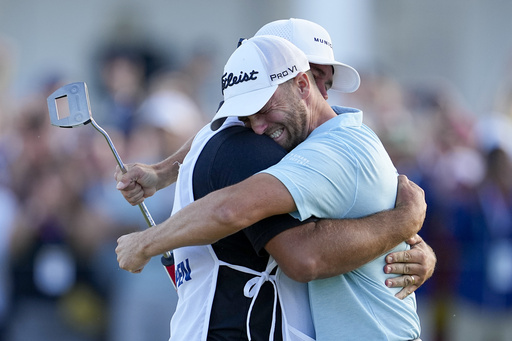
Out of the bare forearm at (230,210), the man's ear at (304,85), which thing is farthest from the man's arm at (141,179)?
the man's ear at (304,85)

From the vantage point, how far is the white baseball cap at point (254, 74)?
12.0 feet

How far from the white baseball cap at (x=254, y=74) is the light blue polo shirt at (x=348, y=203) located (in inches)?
11.0

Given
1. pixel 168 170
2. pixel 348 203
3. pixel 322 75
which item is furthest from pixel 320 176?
pixel 168 170

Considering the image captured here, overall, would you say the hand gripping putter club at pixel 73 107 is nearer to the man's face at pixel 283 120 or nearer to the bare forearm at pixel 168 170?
the bare forearm at pixel 168 170

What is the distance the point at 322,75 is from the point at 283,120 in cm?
77

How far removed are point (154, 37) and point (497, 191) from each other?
8.38 meters

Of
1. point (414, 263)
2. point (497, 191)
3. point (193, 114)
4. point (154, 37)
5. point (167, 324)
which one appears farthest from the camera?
point (154, 37)

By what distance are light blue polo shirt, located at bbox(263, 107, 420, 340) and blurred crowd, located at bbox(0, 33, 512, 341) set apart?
4.18 metres

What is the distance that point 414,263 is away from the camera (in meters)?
3.93

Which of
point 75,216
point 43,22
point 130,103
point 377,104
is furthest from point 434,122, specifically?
point 43,22

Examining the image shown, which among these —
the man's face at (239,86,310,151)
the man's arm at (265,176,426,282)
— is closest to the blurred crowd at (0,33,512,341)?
the man's face at (239,86,310,151)

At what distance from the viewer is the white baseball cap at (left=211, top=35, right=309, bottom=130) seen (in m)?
3.66

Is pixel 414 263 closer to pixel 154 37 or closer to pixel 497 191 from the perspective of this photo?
pixel 497 191

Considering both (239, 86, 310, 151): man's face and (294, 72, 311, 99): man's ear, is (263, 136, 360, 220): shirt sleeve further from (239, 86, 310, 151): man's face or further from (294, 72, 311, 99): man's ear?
(294, 72, 311, 99): man's ear
